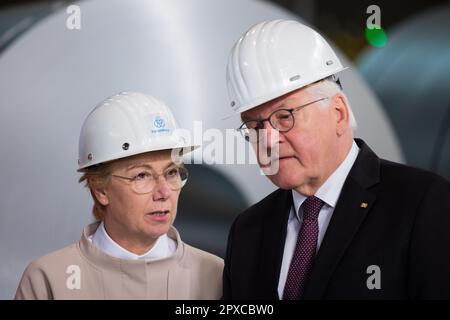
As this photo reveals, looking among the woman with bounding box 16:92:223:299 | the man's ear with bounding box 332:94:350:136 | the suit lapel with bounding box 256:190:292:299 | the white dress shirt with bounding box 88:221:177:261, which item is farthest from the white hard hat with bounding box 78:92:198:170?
the man's ear with bounding box 332:94:350:136

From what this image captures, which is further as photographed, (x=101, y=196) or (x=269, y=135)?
(x=101, y=196)

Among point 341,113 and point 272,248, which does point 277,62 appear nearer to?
point 341,113

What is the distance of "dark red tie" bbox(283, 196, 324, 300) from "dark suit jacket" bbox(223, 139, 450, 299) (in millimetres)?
30

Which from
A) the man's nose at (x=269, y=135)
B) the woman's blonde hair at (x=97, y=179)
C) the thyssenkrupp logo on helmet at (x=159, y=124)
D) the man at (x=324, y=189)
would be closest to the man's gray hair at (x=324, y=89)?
the man at (x=324, y=189)

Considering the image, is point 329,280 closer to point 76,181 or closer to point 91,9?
point 76,181

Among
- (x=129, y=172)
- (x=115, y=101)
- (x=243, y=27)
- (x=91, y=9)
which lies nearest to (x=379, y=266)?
(x=129, y=172)

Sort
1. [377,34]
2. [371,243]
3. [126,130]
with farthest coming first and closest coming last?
[377,34] → [126,130] → [371,243]

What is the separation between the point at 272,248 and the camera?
1640mm

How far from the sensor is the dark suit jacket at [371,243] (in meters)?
1.42

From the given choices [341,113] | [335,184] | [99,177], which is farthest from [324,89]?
[99,177]

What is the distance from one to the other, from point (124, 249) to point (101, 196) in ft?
0.45

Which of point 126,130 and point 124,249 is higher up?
point 126,130

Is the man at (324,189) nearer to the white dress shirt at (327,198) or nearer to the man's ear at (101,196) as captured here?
the white dress shirt at (327,198)

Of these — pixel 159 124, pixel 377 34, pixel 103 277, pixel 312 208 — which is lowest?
pixel 103 277
